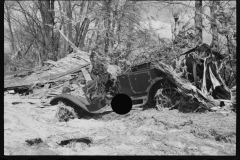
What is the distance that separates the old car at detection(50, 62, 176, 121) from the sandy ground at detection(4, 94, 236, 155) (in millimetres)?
123

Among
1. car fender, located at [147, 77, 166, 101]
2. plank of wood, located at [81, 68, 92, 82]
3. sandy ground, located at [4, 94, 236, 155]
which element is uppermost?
plank of wood, located at [81, 68, 92, 82]

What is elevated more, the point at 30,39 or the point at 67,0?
the point at 67,0

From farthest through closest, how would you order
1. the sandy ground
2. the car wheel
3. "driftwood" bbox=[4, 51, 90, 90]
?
1. the car wheel
2. "driftwood" bbox=[4, 51, 90, 90]
3. the sandy ground

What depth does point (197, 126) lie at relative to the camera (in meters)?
1.98

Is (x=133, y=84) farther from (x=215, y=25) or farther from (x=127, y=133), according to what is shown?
(x=215, y=25)

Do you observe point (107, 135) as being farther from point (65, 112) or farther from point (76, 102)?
point (65, 112)

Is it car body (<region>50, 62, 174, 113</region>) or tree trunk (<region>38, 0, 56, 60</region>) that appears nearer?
tree trunk (<region>38, 0, 56, 60</region>)

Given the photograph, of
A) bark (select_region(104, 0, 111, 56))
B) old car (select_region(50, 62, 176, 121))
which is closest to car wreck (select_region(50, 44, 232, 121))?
old car (select_region(50, 62, 176, 121))

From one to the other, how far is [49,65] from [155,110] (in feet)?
Result: 4.65

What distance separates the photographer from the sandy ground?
1472 millimetres

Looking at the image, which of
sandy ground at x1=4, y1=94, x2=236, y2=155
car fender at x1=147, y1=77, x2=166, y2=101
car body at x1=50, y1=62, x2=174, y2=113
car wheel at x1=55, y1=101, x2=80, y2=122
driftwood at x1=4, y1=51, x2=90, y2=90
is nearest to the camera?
sandy ground at x1=4, y1=94, x2=236, y2=155

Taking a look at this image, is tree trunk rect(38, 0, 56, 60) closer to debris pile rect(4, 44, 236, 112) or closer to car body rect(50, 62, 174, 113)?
debris pile rect(4, 44, 236, 112)

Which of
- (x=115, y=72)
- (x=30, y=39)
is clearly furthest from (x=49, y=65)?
(x=115, y=72)
